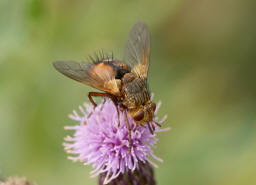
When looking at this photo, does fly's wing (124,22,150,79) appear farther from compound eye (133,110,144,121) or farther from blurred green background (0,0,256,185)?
blurred green background (0,0,256,185)

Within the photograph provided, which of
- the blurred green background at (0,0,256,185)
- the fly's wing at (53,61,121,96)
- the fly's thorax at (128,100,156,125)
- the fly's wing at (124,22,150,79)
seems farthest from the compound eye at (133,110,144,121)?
the blurred green background at (0,0,256,185)

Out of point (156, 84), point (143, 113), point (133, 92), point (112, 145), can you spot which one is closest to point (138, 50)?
point (133, 92)

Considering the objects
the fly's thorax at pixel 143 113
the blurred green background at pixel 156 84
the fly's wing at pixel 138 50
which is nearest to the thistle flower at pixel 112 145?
the fly's thorax at pixel 143 113

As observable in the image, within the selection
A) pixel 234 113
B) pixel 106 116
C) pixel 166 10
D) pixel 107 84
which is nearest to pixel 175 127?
pixel 234 113

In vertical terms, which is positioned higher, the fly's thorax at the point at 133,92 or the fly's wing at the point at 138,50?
the fly's wing at the point at 138,50

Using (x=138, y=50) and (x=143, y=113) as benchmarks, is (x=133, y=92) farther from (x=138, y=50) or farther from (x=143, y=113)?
(x=138, y=50)

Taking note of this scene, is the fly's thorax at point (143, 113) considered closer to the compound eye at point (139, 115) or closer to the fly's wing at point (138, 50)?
the compound eye at point (139, 115)
